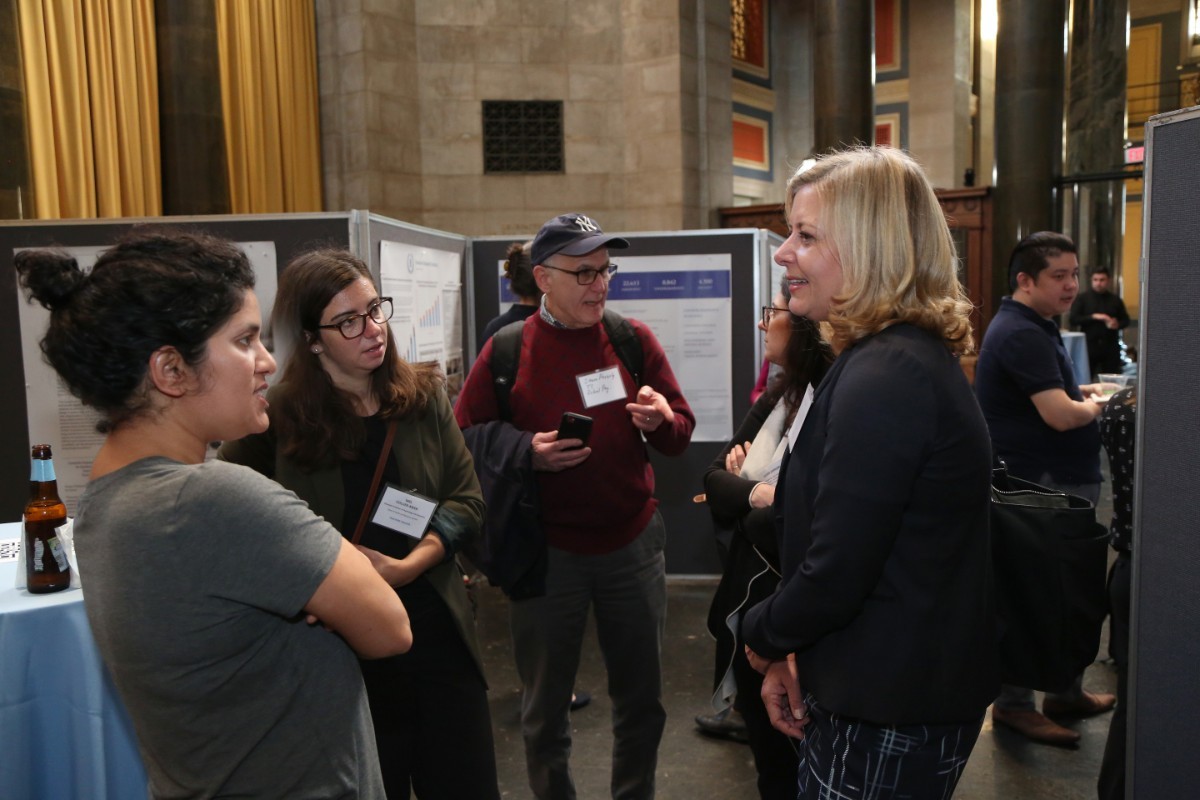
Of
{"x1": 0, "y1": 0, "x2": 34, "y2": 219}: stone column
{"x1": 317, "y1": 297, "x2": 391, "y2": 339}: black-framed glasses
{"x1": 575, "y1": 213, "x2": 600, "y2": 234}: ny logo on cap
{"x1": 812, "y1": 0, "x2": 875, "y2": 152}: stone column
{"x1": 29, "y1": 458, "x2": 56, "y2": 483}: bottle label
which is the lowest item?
{"x1": 29, "y1": 458, "x2": 56, "y2": 483}: bottle label

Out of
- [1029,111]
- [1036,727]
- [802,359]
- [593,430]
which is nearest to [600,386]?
[593,430]

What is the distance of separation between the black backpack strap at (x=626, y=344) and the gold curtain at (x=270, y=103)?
659 cm

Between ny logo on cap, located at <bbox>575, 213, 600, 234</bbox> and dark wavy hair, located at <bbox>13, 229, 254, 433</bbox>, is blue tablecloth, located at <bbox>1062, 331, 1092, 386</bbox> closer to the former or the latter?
ny logo on cap, located at <bbox>575, 213, 600, 234</bbox>

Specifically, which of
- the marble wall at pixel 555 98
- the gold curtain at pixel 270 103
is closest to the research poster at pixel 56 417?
the gold curtain at pixel 270 103

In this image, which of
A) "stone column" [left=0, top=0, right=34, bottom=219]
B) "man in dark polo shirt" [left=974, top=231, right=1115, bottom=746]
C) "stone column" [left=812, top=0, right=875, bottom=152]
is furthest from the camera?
"stone column" [left=812, top=0, right=875, bottom=152]

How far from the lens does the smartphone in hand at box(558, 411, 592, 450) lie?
219 centimetres

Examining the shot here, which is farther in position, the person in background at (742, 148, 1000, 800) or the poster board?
the poster board

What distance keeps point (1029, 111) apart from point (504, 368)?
9201mm

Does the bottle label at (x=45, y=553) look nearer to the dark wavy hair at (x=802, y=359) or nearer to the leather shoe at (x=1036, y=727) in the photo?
the dark wavy hair at (x=802, y=359)

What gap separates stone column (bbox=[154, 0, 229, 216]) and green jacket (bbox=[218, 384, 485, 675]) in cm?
642

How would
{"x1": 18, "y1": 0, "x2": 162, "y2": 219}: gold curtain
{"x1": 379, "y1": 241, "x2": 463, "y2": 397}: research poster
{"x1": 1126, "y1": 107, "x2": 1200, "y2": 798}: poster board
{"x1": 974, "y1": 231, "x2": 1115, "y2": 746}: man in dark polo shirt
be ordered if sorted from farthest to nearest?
1. {"x1": 18, "y1": 0, "x2": 162, "y2": 219}: gold curtain
2. {"x1": 379, "y1": 241, "x2": 463, "y2": 397}: research poster
3. {"x1": 974, "y1": 231, "x2": 1115, "y2": 746}: man in dark polo shirt
4. {"x1": 1126, "y1": 107, "x2": 1200, "y2": 798}: poster board

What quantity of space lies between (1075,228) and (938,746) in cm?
1035

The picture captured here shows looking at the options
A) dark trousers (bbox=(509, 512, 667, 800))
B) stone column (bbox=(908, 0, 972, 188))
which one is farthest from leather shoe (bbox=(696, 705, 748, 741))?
stone column (bbox=(908, 0, 972, 188))

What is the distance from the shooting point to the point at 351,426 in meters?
1.85
